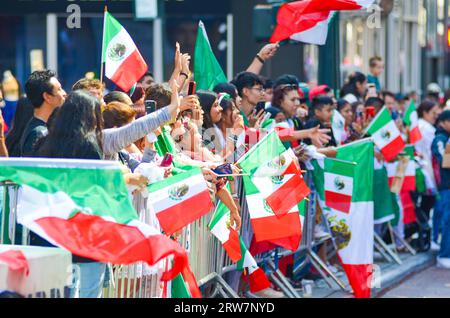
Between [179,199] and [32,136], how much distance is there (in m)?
1.15

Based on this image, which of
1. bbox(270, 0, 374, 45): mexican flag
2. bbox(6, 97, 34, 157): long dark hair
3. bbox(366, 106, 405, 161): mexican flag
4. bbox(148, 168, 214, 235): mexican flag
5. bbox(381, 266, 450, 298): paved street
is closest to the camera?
bbox(148, 168, 214, 235): mexican flag

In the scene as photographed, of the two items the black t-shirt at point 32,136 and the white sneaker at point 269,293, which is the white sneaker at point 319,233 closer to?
the white sneaker at point 269,293

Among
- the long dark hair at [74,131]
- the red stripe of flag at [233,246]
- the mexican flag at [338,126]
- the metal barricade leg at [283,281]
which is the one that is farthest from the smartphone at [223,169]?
the mexican flag at [338,126]

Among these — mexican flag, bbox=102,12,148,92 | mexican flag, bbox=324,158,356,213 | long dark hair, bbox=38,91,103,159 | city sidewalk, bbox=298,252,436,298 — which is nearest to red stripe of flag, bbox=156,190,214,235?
long dark hair, bbox=38,91,103,159

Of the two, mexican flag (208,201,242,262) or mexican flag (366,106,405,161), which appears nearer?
mexican flag (208,201,242,262)

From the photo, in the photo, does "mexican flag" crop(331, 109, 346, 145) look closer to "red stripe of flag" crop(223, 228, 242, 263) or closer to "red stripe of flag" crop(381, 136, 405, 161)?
"red stripe of flag" crop(381, 136, 405, 161)

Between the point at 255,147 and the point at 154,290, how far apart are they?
217 centimetres

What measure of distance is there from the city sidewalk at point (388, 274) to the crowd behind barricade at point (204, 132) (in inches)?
8.7

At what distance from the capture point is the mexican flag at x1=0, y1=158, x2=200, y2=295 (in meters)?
6.35

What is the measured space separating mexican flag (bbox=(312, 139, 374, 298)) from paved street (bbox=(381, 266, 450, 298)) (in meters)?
0.42

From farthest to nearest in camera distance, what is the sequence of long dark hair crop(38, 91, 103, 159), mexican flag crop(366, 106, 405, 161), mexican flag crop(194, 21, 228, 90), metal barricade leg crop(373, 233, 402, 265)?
metal barricade leg crop(373, 233, 402, 265)
mexican flag crop(366, 106, 405, 161)
mexican flag crop(194, 21, 228, 90)
long dark hair crop(38, 91, 103, 159)

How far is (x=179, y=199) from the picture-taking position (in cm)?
739

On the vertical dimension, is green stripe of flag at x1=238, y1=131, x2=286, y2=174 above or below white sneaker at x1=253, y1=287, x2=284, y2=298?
above

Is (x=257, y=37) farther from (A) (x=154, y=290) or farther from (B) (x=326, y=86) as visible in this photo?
(A) (x=154, y=290)
